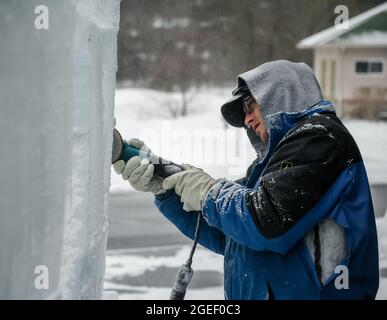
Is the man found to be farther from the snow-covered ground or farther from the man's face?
the snow-covered ground

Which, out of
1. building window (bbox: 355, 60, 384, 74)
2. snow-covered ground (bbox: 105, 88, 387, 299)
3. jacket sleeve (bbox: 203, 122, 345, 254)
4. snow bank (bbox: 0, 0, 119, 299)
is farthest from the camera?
building window (bbox: 355, 60, 384, 74)

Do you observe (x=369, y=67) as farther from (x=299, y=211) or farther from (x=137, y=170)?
(x=299, y=211)

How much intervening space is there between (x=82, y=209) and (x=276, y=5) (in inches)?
1673

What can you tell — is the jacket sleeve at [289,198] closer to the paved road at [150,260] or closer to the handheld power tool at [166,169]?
the handheld power tool at [166,169]

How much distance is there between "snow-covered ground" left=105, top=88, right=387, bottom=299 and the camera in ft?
22.0

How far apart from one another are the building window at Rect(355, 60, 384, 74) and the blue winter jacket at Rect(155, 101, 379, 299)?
2735cm

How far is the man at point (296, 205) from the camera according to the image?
1974 mm

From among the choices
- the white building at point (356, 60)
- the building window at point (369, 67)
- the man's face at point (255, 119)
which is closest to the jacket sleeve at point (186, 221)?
the man's face at point (255, 119)

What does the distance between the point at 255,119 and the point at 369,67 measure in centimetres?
2734

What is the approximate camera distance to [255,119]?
2.32 m

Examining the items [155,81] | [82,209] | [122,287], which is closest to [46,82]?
[82,209]

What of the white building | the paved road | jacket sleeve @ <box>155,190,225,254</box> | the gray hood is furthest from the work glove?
the white building

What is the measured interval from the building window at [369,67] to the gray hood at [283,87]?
2728 centimetres
